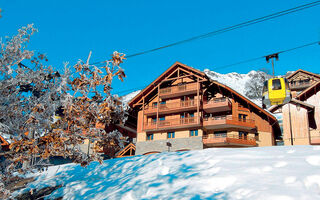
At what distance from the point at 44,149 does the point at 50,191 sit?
4463mm

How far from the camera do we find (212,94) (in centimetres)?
3428

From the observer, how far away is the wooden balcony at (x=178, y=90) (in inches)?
1303

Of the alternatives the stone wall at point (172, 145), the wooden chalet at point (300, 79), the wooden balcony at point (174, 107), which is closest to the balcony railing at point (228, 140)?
the stone wall at point (172, 145)

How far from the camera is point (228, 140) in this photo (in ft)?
99.5

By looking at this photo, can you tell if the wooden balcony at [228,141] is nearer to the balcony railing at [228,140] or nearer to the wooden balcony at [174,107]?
the balcony railing at [228,140]

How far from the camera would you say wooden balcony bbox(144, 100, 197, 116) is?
3257 centimetres

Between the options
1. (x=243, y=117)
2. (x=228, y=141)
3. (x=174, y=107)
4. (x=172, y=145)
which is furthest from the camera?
(x=174, y=107)

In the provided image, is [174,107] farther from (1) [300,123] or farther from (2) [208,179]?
(2) [208,179]

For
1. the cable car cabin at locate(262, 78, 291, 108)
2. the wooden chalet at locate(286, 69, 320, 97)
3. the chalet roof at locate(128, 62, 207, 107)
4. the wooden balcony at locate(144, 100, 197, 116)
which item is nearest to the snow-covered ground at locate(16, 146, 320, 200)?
the cable car cabin at locate(262, 78, 291, 108)

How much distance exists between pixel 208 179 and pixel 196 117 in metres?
23.0

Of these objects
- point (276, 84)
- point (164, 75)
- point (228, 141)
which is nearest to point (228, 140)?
point (228, 141)

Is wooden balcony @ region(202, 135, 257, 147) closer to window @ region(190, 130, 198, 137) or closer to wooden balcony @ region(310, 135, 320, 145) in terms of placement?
window @ region(190, 130, 198, 137)

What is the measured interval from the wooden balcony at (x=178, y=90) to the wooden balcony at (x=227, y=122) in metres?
3.75

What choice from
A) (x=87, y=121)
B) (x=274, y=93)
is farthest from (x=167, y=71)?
(x=87, y=121)
